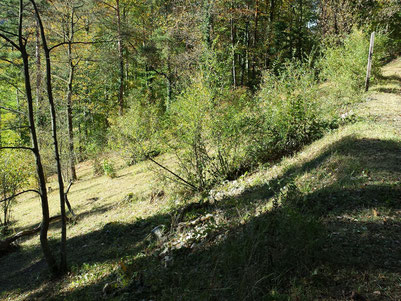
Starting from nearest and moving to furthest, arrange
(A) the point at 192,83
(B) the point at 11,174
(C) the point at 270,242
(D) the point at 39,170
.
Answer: (C) the point at 270,242, (D) the point at 39,170, (A) the point at 192,83, (B) the point at 11,174

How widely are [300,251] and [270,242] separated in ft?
1.35

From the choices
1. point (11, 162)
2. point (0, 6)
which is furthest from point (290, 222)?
point (11, 162)

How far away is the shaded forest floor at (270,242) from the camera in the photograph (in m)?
2.55

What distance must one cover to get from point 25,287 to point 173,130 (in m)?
4.71

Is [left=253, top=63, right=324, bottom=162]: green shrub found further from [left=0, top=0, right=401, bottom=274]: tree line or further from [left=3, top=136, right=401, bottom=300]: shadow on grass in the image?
[left=3, top=136, right=401, bottom=300]: shadow on grass

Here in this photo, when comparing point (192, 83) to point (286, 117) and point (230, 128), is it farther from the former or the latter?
point (286, 117)

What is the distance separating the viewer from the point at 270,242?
3.07 meters

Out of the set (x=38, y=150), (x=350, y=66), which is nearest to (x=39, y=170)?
(x=38, y=150)

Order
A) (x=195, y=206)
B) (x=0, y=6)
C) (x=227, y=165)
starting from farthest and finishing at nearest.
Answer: (x=227, y=165)
(x=195, y=206)
(x=0, y=6)

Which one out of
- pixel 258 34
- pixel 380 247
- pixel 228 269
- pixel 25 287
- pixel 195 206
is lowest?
pixel 25 287

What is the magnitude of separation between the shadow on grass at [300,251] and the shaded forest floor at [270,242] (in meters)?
0.01

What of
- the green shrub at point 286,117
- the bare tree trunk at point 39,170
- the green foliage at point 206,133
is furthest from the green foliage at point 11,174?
the green shrub at point 286,117

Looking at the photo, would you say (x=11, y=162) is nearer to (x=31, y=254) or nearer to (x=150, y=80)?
(x=31, y=254)

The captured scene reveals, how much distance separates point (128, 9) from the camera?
25.3m
